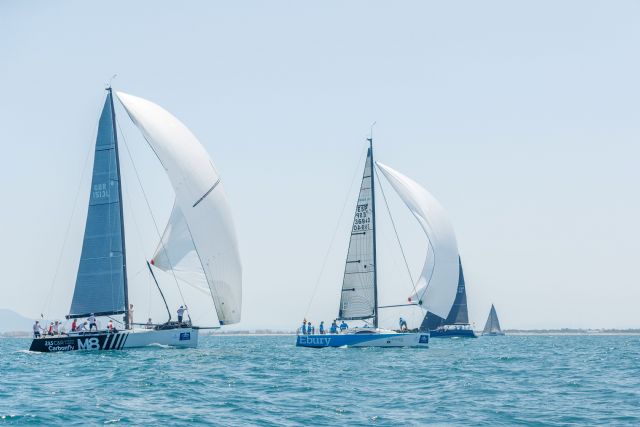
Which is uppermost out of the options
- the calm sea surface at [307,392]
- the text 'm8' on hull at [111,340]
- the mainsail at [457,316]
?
the mainsail at [457,316]

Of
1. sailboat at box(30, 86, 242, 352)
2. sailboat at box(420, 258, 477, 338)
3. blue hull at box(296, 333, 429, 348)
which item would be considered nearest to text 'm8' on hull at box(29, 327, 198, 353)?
sailboat at box(30, 86, 242, 352)

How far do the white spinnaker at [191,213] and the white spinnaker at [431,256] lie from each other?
1464 centimetres

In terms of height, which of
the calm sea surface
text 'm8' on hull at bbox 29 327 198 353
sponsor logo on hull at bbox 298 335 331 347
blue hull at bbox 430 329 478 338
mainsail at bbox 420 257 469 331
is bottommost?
the calm sea surface

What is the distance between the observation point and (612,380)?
30328 mm

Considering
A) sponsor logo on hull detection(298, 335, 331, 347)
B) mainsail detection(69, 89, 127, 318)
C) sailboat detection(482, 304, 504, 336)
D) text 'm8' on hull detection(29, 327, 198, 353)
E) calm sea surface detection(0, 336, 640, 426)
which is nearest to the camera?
calm sea surface detection(0, 336, 640, 426)

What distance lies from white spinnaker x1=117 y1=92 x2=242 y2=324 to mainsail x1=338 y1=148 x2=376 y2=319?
1044cm

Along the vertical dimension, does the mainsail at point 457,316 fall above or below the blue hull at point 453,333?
above

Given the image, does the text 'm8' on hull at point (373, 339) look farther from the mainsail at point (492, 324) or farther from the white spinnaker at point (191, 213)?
the mainsail at point (492, 324)

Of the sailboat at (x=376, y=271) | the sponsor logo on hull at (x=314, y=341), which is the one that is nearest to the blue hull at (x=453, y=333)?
the sailboat at (x=376, y=271)

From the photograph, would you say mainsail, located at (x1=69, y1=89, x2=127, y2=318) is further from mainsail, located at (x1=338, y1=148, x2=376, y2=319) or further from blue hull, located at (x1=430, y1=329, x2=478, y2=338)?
blue hull, located at (x1=430, y1=329, x2=478, y2=338)

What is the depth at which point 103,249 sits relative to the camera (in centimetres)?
4369

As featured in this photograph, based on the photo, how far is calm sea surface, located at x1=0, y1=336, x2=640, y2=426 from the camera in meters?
20.2

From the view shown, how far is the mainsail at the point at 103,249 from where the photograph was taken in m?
43.6

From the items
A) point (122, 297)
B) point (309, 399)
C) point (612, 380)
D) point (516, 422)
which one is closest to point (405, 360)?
point (612, 380)
